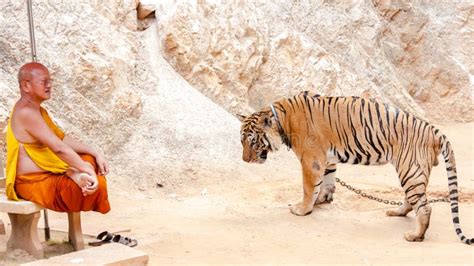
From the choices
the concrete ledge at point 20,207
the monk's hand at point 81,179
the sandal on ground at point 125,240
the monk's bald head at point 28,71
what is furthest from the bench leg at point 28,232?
the monk's bald head at point 28,71

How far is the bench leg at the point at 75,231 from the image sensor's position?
5.23m

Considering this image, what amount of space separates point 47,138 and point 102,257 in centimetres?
93

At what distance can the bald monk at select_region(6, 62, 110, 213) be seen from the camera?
4871mm

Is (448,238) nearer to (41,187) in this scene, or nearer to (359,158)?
(359,158)

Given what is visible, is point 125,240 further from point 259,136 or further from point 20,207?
point 259,136

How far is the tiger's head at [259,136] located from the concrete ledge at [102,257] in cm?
264

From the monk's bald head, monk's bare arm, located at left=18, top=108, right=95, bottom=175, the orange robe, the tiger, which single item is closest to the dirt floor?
the tiger

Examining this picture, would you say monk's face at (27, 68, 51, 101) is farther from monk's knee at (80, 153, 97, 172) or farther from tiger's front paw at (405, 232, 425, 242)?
tiger's front paw at (405, 232, 425, 242)

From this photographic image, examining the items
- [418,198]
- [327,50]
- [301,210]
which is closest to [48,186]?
[301,210]

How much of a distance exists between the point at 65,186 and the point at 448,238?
12.3 feet

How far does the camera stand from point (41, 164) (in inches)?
196

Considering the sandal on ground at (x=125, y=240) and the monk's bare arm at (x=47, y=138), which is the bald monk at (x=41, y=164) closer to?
the monk's bare arm at (x=47, y=138)

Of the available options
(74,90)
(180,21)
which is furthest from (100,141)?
(180,21)

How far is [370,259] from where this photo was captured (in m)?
5.75
